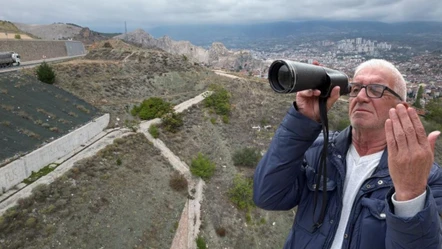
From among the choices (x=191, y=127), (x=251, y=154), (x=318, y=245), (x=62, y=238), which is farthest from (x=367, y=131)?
(x=191, y=127)

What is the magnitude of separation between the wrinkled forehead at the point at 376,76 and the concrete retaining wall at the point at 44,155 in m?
12.6

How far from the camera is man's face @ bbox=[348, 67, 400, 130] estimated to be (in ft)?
7.66

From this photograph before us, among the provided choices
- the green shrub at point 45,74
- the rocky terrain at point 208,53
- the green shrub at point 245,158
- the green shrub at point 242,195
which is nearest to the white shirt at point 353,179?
the green shrub at point 242,195

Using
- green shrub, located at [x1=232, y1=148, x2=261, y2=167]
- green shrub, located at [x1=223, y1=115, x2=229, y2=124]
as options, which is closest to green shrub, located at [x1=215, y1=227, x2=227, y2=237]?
green shrub, located at [x1=232, y1=148, x2=261, y2=167]

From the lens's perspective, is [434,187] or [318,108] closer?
[434,187]

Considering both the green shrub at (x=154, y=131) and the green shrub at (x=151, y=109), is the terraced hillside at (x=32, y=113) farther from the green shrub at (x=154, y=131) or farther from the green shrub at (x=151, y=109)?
the green shrub at (x=154, y=131)

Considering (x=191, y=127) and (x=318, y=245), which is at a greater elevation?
(x=318, y=245)

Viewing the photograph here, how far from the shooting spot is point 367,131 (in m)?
2.42

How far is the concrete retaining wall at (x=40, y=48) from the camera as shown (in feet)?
96.8

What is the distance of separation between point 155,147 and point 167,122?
329 cm

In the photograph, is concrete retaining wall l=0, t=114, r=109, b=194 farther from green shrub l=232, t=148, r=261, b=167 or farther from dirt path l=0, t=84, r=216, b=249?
green shrub l=232, t=148, r=261, b=167

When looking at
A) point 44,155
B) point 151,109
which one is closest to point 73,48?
point 151,109

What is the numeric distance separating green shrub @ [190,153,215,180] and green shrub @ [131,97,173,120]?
5.67 meters

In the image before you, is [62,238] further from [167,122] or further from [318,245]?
[167,122]
